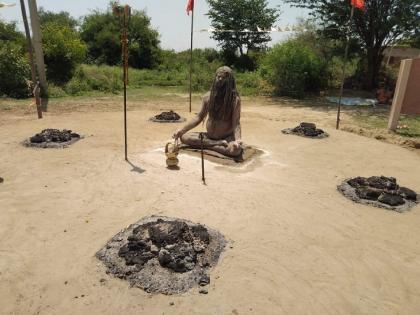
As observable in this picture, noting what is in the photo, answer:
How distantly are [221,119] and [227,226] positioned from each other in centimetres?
306

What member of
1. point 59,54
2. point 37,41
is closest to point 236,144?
point 37,41

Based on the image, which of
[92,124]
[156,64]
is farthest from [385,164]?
[156,64]

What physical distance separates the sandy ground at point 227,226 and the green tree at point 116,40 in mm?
17051

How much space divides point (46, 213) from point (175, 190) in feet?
5.54

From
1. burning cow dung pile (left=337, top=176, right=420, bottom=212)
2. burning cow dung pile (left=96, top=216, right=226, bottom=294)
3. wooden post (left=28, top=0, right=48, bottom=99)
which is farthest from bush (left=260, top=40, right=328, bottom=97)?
burning cow dung pile (left=96, top=216, right=226, bottom=294)

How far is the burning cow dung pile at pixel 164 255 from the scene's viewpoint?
3240mm

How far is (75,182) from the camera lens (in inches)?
211

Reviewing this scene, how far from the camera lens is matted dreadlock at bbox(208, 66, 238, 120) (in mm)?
6703

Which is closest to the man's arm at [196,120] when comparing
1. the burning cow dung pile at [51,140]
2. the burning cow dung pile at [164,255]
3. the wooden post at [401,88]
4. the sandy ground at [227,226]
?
the sandy ground at [227,226]

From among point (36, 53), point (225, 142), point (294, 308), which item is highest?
point (36, 53)

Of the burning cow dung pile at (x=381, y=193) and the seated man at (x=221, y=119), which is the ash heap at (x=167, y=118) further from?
the burning cow dung pile at (x=381, y=193)

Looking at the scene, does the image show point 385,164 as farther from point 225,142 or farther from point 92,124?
point 92,124

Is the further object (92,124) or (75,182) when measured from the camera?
(92,124)

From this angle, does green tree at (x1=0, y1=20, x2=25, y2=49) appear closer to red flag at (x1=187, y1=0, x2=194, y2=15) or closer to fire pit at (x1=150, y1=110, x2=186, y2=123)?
red flag at (x1=187, y1=0, x2=194, y2=15)
